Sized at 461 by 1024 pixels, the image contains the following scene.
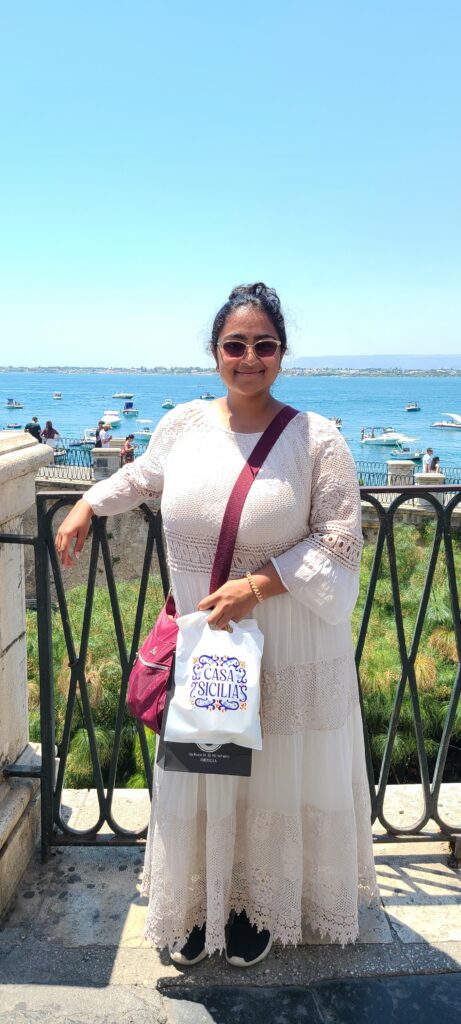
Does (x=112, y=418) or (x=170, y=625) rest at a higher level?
(x=170, y=625)

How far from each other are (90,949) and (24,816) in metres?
0.54

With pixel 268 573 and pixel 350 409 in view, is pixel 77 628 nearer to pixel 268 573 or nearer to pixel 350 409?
pixel 268 573

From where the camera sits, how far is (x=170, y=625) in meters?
2.05

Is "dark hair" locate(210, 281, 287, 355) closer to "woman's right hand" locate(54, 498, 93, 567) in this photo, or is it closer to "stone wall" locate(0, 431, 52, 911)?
"woman's right hand" locate(54, 498, 93, 567)

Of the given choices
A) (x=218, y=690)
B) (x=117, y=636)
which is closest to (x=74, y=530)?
(x=117, y=636)

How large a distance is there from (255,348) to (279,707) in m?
1.01

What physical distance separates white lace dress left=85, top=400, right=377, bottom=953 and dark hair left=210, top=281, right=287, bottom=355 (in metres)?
0.26

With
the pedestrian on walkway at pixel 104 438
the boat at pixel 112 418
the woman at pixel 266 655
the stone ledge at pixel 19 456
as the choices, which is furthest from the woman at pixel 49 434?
the boat at pixel 112 418

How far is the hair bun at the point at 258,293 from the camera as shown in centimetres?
196

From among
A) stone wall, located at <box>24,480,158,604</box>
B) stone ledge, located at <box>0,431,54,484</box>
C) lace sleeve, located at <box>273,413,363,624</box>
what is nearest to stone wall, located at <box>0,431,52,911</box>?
stone ledge, located at <box>0,431,54,484</box>

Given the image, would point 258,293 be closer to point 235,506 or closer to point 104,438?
point 235,506

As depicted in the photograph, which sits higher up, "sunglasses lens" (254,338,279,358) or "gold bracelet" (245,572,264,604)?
"sunglasses lens" (254,338,279,358)

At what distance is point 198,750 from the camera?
1858 mm

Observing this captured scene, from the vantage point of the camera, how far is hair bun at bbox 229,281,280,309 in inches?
77.3
